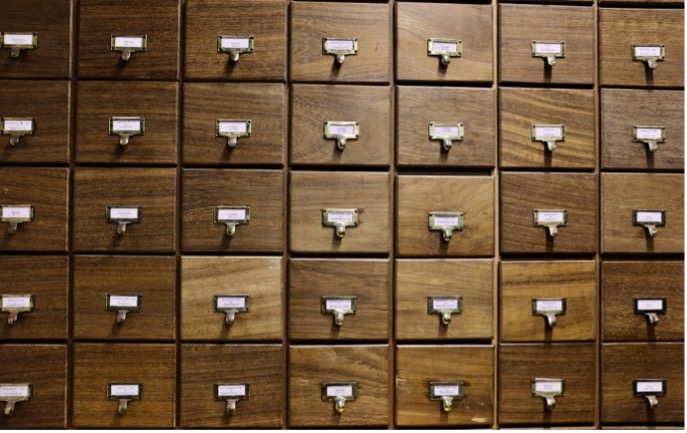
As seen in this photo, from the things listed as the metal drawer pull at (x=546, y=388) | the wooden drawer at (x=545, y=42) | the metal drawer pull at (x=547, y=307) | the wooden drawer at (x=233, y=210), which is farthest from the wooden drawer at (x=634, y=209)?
the wooden drawer at (x=233, y=210)

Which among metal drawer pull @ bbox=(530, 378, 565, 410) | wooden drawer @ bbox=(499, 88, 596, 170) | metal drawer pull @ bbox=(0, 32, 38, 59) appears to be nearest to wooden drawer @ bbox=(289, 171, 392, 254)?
wooden drawer @ bbox=(499, 88, 596, 170)

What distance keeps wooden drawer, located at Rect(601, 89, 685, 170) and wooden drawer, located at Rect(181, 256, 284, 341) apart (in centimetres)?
108

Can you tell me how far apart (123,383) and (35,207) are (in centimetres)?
58

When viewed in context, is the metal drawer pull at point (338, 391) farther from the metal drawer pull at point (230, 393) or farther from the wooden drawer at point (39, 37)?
the wooden drawer at point (39, 37)

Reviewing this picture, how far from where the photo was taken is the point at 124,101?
6.07 ft

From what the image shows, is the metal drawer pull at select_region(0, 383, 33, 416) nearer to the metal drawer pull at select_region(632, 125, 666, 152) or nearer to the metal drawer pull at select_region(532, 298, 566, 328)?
the metal drawer pull at select_region(532, 298, 566, 328)

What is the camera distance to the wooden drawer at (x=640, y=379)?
1.90 meters

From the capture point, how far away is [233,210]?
1847 millimetres

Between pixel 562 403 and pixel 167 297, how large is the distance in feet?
4.06

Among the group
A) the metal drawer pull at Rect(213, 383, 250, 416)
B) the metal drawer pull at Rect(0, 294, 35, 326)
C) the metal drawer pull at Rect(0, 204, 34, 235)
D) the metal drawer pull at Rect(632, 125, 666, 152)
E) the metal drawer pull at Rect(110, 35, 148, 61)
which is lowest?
the metal drawer pull at Rect(213, 383, 250, 416)

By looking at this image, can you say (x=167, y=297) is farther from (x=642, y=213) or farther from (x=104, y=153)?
(x=642, y=213)

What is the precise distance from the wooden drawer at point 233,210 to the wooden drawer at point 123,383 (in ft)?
1.14

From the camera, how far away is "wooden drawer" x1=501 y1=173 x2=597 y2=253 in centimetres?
189

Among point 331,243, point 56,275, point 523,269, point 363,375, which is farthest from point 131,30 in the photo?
point 523,269
